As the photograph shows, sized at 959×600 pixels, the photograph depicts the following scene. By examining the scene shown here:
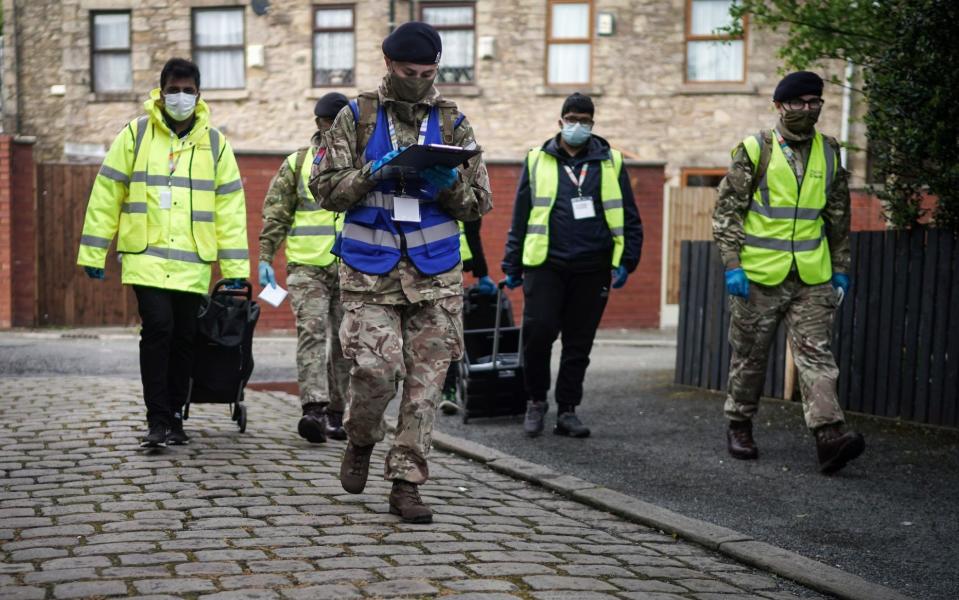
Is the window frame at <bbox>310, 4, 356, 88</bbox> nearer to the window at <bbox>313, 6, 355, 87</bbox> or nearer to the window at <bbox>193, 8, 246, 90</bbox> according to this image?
the window at <bbox>313, 6, 355, 87</bbox>

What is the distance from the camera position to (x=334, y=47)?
23391mm

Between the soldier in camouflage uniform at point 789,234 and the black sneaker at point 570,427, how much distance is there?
1227 mm

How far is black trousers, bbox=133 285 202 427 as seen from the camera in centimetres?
642

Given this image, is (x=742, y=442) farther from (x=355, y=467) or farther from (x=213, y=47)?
(x=213, y=47)

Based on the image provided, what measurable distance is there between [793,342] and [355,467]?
2763 mm

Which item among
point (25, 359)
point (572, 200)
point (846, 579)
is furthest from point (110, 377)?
point (846, 579)

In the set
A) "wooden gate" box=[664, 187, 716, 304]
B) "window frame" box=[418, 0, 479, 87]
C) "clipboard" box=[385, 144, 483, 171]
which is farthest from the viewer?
"window frame" box=[418, 0, 479, 87]

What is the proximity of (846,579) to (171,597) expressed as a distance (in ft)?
7.89

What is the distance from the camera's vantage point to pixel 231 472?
5973 millimetres

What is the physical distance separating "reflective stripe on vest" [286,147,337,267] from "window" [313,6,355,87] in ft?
53.8

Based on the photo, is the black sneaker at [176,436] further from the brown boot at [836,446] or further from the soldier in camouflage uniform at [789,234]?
the brown boot at [836,446]

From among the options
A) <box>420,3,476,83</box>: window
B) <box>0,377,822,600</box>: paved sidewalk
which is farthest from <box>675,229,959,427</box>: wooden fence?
<box>420,3,476,83</box>: window

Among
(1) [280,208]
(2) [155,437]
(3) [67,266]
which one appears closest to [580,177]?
(1) [280,208]

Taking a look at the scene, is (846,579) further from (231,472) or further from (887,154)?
(887,154)
